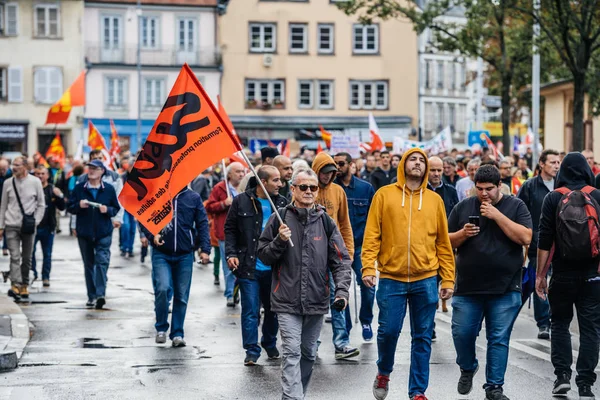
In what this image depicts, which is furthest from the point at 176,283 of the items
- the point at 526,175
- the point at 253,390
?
the point at 526,175

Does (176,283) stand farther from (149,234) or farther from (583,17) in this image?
(583,17)

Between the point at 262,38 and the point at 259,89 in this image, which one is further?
the point at 259,89

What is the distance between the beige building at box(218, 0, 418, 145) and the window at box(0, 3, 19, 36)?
10.2 metres

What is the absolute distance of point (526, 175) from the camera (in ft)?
73.7

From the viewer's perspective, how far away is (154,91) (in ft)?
207

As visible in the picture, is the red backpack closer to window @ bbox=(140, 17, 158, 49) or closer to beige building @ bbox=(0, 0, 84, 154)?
beige building @ bbox=(0, 0, 84, 154)

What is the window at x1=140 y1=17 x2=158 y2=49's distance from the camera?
62875 millimetres

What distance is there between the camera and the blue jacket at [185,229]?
485 inches

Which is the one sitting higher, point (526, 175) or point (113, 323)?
point (526, 175)

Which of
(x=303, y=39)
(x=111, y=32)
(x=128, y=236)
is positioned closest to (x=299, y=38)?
(x=303, y=39)

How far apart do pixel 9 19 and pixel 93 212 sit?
46.8 meters

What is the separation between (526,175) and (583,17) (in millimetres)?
2967

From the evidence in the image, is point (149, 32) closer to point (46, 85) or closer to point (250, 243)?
point (46, 85)

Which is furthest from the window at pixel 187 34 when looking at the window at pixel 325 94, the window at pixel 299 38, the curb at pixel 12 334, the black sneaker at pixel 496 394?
the black sneaker at pixel 496 394
